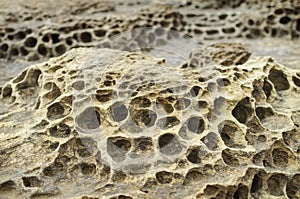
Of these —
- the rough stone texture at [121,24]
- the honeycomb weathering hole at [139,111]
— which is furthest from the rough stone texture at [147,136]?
the rough stone texture at [121,24]

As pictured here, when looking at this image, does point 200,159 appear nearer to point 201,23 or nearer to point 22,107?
point 22,107

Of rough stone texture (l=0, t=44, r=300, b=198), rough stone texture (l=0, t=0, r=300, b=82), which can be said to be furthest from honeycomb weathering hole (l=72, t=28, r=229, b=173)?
rough stone texture (l=0, t=0, r=300, b=82)

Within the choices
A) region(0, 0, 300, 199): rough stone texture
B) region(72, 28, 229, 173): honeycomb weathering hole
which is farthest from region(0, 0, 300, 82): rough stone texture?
region(72, 28, 229, 173): honeycomb weathering hole

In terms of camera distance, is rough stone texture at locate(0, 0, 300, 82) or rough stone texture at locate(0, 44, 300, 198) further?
rough stone texture at locate(0, 0, 300, 82)

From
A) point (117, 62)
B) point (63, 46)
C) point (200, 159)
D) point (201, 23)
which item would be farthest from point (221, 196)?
point (201, 23)

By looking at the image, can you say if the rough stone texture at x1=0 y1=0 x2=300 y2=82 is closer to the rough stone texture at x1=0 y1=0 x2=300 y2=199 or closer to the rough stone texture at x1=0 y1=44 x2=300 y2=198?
the rough stone texture at x1=0 y1=0 x2=300 y2=199

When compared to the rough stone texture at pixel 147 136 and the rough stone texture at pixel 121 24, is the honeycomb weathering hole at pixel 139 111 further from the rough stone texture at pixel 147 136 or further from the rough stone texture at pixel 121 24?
the rough stone texture at pixel 121 24
